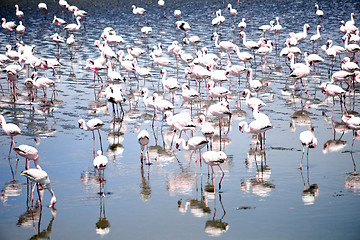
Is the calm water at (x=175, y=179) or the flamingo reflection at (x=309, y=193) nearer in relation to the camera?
the calm water at (x=175, y=179)

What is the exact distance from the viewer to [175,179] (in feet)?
30.6

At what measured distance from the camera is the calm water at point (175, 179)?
7.42 m

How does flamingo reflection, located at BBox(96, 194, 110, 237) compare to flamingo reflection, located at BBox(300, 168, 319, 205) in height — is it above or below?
below

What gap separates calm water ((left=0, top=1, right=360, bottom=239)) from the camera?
24.3ft

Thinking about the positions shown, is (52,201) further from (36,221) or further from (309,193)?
(309,193)

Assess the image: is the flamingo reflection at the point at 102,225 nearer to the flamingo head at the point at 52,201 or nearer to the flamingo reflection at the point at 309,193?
the flamingo head at the point at 52,201

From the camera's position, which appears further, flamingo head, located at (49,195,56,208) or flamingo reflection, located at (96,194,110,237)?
flamingo head, located at (49,195,56,208)

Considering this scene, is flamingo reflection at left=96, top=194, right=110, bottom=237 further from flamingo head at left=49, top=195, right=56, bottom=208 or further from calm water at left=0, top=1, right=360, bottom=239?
flamingo head at left=49, top=195, right=56, bottom=208

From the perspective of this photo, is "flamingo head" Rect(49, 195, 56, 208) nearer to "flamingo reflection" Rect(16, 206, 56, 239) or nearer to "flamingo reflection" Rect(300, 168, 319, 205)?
"flamingo reflection" Rect(16, 206, 56, 239)

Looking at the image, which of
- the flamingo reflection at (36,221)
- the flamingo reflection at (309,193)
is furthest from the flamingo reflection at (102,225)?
the flamingo reflection at (309,193)

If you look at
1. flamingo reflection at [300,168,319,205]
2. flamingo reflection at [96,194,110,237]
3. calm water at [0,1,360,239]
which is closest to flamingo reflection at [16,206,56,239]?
calm water at [0,1,360,239]

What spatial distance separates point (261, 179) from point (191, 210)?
5.65 ft

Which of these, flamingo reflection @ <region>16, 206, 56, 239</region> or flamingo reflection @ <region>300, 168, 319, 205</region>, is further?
flamingo reflection @ <region>300, 168, 319, 205</region>

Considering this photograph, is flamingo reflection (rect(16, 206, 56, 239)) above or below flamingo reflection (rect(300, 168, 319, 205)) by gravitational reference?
below
